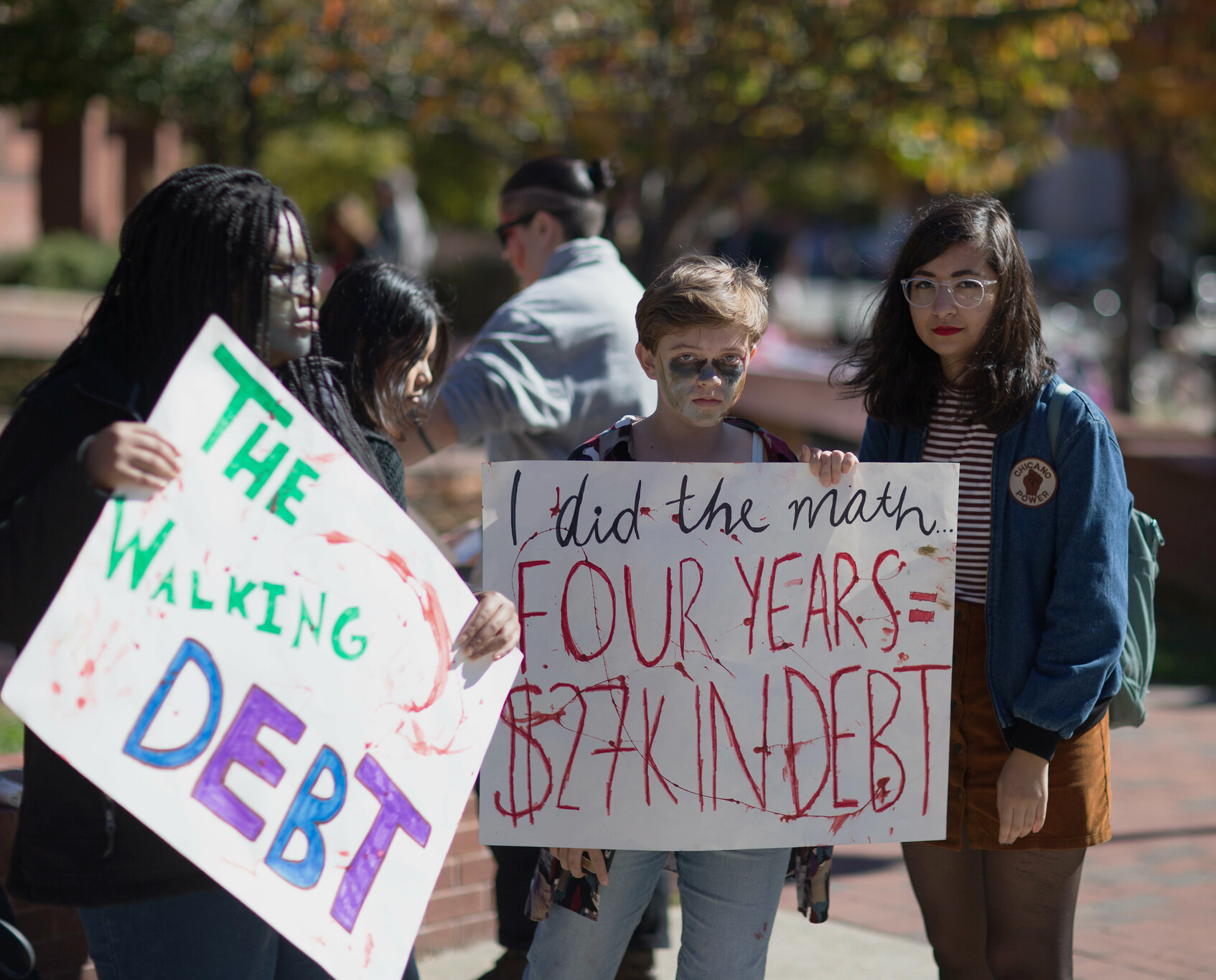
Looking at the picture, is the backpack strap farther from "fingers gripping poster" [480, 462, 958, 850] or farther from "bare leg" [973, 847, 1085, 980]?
"bare leg" [973, 847, 1085, 980]

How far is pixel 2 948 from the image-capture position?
7.41ft

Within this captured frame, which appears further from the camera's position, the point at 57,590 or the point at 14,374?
the point at 14,374

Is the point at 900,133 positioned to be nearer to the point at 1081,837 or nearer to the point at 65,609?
the point at 1081,837

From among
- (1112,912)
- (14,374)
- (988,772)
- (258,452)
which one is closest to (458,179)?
(14,374)

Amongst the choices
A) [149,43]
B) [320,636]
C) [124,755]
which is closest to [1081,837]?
[320,636]

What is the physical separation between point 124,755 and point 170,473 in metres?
0.36

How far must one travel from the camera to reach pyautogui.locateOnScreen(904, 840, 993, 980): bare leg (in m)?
2.68

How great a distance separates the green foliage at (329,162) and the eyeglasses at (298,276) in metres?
20.9

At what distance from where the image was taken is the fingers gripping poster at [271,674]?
1.76m

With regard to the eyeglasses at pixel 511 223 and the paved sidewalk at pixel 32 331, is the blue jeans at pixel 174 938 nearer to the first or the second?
the eyeglasses at pixel 511 223

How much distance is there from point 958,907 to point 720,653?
2.39 ft

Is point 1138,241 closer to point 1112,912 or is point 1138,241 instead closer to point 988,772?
point 1112,912

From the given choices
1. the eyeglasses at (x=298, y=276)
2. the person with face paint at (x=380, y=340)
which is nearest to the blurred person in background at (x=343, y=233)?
the person with face paint at (x=380, y=340)

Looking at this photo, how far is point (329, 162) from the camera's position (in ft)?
80.9
